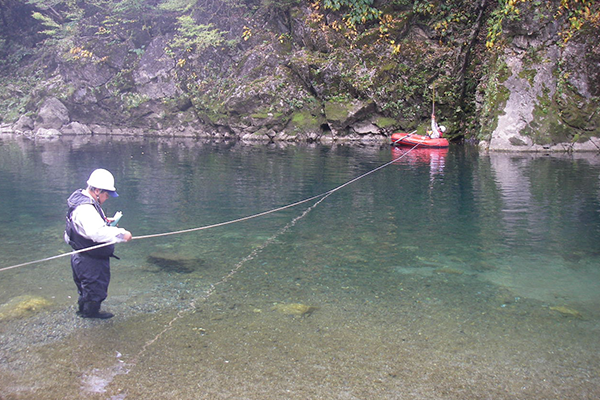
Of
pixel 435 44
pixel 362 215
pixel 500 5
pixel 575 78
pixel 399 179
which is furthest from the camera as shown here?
pixel 435 44

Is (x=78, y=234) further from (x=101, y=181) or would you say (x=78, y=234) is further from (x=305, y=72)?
(x=305, y=72)

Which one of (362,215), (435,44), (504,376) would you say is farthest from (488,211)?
(435,44)

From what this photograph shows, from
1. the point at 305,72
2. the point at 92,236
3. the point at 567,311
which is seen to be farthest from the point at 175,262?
the point at 305,72

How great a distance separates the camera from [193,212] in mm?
10281

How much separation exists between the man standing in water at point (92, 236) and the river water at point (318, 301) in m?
0.32

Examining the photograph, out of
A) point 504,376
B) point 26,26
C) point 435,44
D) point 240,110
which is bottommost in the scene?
point 504,376

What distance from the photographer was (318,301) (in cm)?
557

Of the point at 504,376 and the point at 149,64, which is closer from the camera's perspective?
the point at 504,376

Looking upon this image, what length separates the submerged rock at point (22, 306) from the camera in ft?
16.7

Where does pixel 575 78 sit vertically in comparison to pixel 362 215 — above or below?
above

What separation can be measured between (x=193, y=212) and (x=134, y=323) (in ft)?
18.0

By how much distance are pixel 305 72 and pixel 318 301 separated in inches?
1084

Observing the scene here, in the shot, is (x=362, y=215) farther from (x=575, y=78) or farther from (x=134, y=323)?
(x=575, y=78)

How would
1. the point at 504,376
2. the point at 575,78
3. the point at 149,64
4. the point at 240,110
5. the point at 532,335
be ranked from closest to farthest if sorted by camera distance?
the point at 504,376 → the point at 532,335 → the point at 575,78 → the point at 240,110 → the point at 149,64
